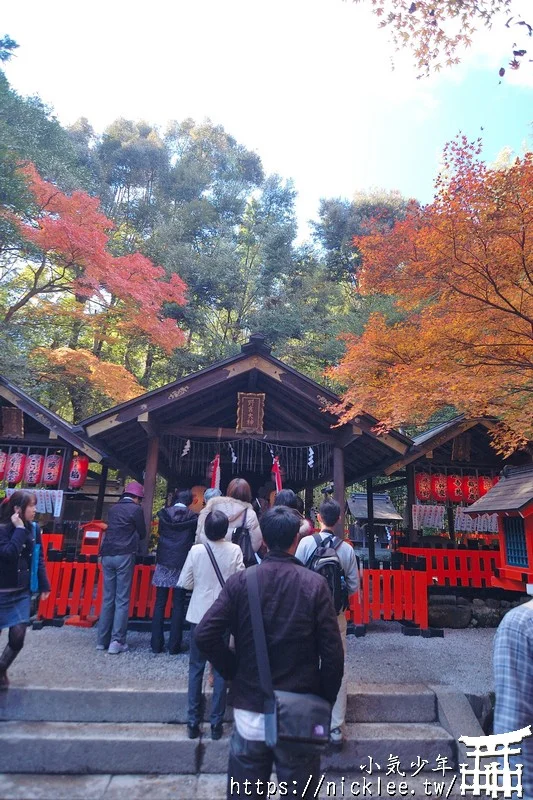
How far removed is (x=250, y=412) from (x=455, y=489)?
232 inches

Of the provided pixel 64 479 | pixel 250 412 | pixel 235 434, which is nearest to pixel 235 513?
pixel 235 434

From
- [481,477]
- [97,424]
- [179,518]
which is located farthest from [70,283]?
[481,477]

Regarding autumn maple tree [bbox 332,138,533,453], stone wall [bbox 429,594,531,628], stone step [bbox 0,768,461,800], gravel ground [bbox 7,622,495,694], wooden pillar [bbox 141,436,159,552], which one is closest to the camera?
stone step [bbox 0,768,461,800]

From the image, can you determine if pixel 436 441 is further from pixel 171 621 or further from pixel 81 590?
pixel 81 590

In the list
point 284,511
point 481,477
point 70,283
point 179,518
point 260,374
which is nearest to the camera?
point 284,511

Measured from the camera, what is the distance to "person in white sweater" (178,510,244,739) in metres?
4.31

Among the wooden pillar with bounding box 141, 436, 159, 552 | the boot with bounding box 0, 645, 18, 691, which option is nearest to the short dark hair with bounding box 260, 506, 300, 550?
the boot with bounding box 0, 645, 18, 691

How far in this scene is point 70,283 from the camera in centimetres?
1936

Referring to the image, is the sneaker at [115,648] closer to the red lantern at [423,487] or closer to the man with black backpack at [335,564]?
the man with black backpack at [335,564]

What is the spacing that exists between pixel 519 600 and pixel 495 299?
6546 millimetres

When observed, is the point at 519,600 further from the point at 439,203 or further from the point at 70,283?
the point at 70,283

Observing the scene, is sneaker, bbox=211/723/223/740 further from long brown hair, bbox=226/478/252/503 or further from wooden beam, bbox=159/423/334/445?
wooden beam, bbox=159/423/334/445

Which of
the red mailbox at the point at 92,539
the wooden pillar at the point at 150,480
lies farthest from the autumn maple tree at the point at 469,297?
the red mailbox at the point at 92,539

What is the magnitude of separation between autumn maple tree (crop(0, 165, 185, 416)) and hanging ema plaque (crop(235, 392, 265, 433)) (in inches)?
380
